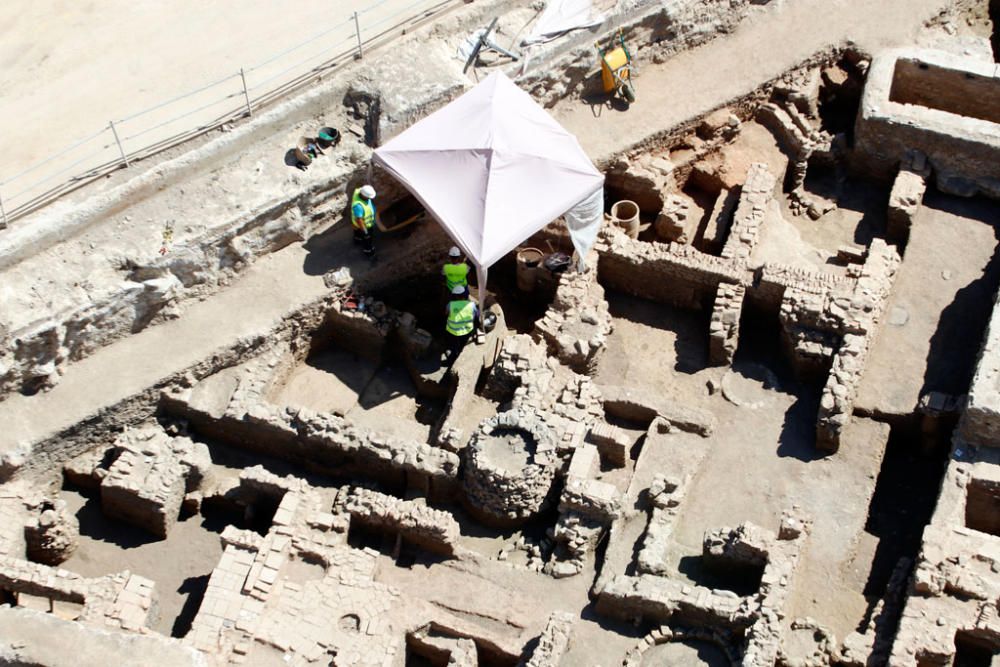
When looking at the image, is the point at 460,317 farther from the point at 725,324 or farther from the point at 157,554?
the point at 157,554

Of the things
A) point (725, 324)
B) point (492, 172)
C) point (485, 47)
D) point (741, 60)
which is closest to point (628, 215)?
point (725, 324)

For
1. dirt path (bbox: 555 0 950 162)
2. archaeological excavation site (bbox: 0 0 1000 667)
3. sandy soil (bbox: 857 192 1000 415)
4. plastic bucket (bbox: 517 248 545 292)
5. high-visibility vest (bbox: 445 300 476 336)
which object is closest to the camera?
archaeological excavation site (bbox: 0 0 1000 667)

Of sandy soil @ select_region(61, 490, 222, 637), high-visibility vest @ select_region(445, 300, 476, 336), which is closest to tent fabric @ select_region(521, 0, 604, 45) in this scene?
high-visibility vest @ select_region(445, 300, 476, 336)

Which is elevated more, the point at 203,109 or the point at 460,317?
the point at 203,109

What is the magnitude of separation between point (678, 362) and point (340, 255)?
5.05m

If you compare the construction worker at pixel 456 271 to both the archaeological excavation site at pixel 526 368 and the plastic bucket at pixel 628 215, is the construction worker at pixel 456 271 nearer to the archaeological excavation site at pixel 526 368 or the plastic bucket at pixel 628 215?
→ the archaeological excavation site at pixel 526 368

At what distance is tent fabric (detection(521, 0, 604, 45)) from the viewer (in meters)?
22.4

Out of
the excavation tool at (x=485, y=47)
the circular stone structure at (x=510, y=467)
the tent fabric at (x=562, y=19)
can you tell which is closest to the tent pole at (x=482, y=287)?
the circular stone structure at (x=510, y=467)

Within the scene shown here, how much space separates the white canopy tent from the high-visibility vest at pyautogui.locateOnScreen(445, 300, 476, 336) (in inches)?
12.4

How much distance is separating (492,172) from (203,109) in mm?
4629

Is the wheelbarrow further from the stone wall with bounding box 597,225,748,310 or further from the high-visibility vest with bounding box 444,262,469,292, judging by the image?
the high-visibility vest with bounding box 444,262,469,292

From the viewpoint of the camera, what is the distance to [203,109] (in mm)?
21422

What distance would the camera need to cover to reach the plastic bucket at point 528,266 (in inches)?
843

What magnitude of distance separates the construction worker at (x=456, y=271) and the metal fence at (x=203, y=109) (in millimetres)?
3680
